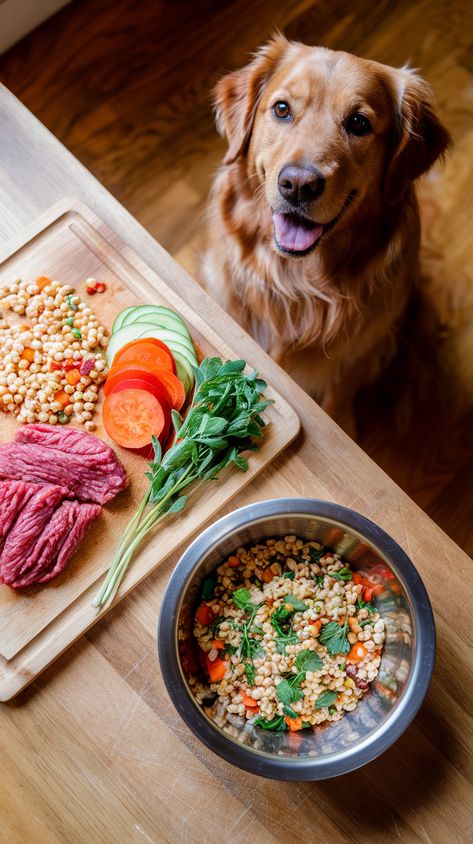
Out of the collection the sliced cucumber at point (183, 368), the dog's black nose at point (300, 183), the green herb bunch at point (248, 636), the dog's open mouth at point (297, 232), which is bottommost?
the green herb bunch at point (248, 636)

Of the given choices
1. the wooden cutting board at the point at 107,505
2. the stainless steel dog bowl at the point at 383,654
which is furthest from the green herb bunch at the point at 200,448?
the stainless steel dog bowl at the point at 383,654

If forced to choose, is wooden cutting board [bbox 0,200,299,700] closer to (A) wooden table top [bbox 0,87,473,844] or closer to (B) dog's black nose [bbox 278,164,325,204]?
(A) wooden table top [bbox 0,87,473,844]

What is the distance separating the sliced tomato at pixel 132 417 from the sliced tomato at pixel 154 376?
0.03 m

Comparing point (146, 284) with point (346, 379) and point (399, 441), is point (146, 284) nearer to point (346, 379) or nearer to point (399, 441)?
point (346, 379)

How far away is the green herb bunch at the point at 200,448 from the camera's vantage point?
1.39m

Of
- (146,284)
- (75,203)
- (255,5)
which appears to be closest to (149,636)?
(146,284)

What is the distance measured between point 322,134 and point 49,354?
71cm

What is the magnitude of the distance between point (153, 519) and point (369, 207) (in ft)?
2.64

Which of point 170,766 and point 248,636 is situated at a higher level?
point 248,636

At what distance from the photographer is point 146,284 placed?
1551mm

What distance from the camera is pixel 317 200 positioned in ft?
4.79

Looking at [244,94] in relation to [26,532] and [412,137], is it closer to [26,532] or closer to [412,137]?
[412,137]

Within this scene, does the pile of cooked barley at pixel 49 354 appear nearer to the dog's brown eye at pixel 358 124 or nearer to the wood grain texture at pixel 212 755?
the wood grain texture at pixel 212 755

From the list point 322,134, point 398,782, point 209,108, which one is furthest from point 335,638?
point 209,108
